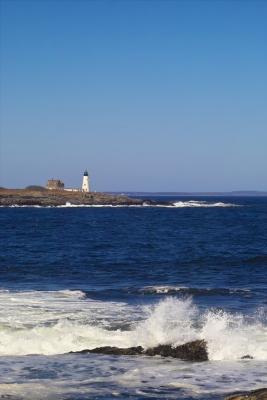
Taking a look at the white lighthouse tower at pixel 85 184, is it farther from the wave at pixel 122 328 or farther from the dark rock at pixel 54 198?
the wave at pixel 122 328

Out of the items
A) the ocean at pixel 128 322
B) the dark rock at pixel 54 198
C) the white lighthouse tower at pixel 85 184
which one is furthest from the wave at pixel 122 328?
the white lighthouse tower at pixel 85 184

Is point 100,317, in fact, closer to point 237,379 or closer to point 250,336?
point 250,336

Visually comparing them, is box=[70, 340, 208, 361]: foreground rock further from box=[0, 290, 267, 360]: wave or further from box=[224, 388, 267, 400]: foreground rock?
box=[224, 388, 267, 400]: foreground rock

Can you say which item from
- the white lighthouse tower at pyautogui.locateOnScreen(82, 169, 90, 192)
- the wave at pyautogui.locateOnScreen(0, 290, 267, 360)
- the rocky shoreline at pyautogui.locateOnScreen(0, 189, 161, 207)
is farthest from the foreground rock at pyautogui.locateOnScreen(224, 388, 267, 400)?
the white lighthouse tower at pyautogui.locateOnScreen(82, 169, 90, 192)

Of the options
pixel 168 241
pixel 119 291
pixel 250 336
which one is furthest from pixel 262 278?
pixel 168 241

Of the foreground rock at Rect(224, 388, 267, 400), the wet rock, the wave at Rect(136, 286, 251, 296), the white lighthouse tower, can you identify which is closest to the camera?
the foreground rock at Rect(224, 388, 267, 400)

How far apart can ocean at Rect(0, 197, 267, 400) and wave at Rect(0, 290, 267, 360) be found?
0.10 feet

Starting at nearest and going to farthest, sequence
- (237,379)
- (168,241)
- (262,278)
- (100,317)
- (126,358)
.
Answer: (237,379), (126,358), (100,317), (262,278), (168,241)

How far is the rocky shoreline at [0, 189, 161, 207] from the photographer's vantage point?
503 feet

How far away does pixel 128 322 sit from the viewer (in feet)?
63.7

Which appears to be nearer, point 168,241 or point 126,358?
point 126,358

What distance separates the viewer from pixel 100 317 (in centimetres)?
2038

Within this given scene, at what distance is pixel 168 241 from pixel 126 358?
135ft

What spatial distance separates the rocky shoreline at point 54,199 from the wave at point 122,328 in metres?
131
